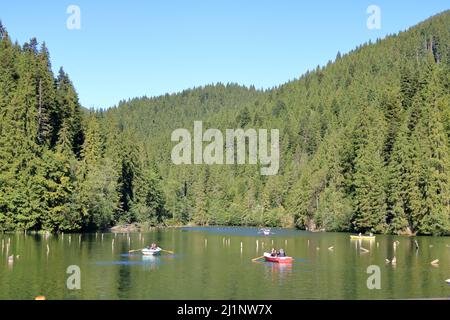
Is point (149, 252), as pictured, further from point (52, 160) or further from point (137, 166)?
point (137, 166)

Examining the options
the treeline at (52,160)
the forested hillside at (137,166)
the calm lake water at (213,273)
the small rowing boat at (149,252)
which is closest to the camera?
the calm lake water at (213,273)

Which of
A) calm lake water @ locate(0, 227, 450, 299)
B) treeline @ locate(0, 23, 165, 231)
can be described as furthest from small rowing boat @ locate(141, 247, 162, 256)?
treeline @ locate(0, 23, 165, 231)

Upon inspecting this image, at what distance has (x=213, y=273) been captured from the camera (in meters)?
72.6

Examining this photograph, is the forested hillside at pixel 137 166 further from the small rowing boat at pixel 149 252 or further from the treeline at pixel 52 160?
the small rowing boat at pixel 149 252

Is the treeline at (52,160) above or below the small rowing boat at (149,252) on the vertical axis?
above

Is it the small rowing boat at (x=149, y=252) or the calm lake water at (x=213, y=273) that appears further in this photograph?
the small rowing boat at (x=149, y=252)

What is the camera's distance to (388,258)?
89.6 m

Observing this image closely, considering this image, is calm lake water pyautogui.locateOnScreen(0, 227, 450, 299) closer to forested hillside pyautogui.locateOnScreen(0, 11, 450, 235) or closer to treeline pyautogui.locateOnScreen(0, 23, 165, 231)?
treeline pyautogui.locateOnScreen(0, 23, 165, 231)

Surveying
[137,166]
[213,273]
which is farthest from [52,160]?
[213,273]

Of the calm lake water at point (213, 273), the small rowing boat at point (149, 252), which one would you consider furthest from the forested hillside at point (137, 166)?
the small rowing boat at point (149, 252)

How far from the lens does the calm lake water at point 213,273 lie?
57.6 metres

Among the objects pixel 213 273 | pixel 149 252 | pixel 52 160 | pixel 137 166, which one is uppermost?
pixel 137 166
